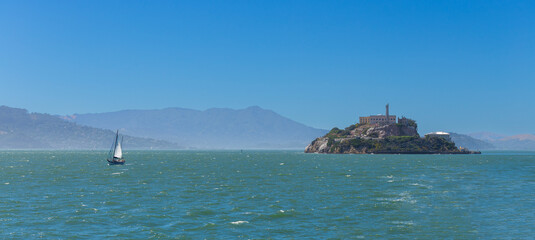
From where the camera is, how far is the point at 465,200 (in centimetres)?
6241

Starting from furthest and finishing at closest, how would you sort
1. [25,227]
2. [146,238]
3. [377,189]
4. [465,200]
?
[377,189] → [465,200] → [25,227] → [146,238]

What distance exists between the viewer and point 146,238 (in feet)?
131

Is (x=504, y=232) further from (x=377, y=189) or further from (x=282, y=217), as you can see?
(x=377, y=189)

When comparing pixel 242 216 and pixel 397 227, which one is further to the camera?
pixel 242 216

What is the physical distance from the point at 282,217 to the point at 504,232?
19137 millimetres

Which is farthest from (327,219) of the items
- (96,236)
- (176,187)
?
(176,187)

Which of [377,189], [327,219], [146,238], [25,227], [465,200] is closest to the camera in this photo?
[146,238]

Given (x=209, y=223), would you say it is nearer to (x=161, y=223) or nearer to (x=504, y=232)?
(x=161, y=223)

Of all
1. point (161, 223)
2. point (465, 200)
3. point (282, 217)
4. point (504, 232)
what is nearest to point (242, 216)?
point (282, 217)

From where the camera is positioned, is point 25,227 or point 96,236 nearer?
point 96,236

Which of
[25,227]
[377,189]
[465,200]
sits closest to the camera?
[25,227]

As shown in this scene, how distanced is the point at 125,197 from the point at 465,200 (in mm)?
41613

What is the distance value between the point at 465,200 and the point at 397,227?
73.1 feet

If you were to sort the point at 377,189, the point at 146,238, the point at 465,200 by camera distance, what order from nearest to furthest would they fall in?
the point at 146,238 < the point at 465,200 < the point at 377,189
